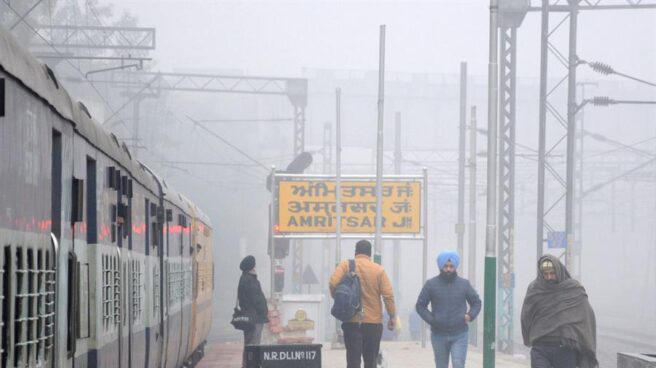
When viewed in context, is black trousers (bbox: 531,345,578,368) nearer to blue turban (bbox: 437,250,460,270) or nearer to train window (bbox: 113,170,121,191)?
blue turban (bbox: 437,250,460,270)

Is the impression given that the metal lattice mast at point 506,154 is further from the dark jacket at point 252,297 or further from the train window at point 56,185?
the train window at point 56,185

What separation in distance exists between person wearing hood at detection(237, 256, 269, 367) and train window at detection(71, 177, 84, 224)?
12.3 metres

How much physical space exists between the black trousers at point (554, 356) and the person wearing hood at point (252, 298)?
770 centimetres

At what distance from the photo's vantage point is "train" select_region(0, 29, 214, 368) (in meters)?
6.09

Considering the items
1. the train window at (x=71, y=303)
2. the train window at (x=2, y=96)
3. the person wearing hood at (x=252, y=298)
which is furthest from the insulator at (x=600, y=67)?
the train window at (x=2, y=96)

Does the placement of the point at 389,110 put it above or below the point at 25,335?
above

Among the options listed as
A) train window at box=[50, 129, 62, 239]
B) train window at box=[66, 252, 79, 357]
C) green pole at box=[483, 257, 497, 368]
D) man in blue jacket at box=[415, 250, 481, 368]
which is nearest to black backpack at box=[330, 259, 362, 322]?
man in blue jacket at box=[415, 250, 481, 368]

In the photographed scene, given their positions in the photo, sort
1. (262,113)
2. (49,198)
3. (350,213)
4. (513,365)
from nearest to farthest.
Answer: (49,198) < (513,365) < (350,213) < (262,113)

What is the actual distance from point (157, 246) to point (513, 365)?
600 inches

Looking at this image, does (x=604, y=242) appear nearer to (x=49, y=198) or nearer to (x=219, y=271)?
(x=219, y=271)

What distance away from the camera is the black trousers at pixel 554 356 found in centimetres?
1316

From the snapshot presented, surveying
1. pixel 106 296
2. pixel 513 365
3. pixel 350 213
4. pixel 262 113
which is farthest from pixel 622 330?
pixel 106 296

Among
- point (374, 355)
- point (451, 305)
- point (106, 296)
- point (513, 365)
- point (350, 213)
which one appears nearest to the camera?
point (106, 296)

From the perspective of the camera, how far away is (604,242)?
105m
